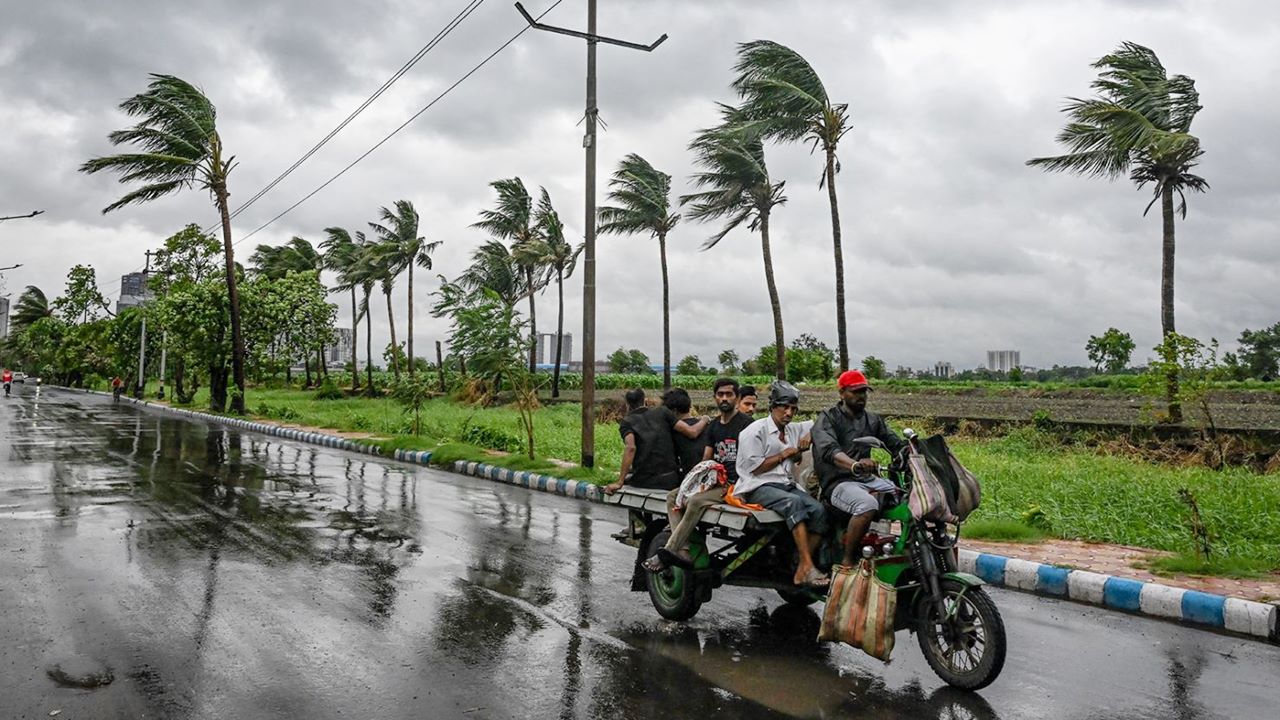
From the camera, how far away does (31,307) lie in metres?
88.8

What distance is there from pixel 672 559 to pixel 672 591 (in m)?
0.40

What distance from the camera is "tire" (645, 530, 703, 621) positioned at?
19.1 feet

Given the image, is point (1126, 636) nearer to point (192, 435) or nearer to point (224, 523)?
point (224, 523)

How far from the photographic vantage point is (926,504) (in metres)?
4.47

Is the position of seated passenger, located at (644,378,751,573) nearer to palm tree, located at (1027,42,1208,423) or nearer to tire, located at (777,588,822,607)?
tire, located at (777,588,822,607)

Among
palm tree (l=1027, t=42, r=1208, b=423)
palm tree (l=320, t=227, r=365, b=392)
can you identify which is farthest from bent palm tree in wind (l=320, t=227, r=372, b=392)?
palm tree (l=1027, t=42, r=1208, b=423)

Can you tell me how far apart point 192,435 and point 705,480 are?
70.3 feet

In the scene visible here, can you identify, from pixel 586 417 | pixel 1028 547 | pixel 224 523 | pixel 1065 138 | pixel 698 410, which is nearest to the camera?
pixel 1028 547

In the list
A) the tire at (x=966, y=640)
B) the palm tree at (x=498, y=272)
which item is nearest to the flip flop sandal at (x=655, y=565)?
the tire at (x=966, y=640)

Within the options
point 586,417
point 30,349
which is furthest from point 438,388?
point 30,349

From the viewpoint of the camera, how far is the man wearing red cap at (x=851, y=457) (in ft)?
16.1

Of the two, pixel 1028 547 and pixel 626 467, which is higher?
pixel 626 467

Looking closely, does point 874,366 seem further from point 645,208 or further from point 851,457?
point 851,457

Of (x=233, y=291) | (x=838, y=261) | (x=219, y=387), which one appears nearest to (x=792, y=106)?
(x=838, y=261)
